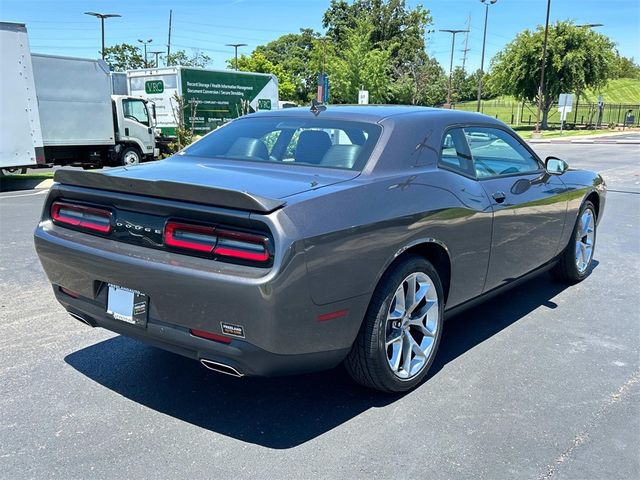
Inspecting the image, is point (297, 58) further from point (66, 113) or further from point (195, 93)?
point (66, 113)

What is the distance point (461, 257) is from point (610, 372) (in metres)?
1.24

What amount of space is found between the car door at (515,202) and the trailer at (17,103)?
38.3ft

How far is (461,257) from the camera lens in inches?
146

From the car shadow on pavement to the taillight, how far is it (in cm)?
96

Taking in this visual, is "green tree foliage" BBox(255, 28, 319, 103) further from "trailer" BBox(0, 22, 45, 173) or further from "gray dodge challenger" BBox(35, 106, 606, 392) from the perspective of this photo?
"gray dodge challenger" BBox(35, 106, 606, 392)

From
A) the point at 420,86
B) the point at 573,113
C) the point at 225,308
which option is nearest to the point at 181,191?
the point at 225,308

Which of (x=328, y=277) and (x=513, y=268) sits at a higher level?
(x=328, y=277)

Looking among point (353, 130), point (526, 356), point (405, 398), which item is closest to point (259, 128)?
point (353, 130)

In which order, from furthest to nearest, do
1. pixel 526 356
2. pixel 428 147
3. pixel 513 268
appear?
pixel 513 268
pixel 526 356
pixel 428 147

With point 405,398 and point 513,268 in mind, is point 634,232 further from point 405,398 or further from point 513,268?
point 405,398

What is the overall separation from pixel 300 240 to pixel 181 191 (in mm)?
648

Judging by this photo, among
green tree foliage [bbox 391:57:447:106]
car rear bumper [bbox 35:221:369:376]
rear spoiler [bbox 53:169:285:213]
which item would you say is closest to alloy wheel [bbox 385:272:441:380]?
car rear bumper [bbox 35:221:369:376]

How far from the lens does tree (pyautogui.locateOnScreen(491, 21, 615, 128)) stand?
4734cm

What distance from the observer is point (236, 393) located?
3426 millimetres
